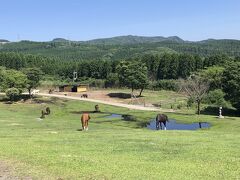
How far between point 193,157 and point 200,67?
125 m

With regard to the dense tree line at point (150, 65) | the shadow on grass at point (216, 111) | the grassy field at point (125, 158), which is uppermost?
the dense tree line at point (150, 65)

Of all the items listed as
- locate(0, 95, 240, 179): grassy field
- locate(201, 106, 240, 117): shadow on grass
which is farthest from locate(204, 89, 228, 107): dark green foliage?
locate(0, 95, 240, 179): grassy field

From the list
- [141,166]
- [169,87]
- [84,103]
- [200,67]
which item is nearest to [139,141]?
[141,166]

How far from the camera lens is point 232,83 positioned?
2633 inches

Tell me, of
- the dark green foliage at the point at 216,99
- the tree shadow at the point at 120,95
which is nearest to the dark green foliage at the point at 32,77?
the tree shadow at the point at 120,95

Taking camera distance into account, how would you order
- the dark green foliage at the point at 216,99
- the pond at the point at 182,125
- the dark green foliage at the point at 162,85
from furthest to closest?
1. the dark green foliage at the point at 162,85
2. the dark green foliage at the point at 216,99
3. the pond at the point at 182,125

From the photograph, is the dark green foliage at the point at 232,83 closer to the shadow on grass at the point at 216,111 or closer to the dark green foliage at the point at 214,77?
the shadow on grass at the point at 216,111

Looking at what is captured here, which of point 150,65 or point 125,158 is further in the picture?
point 150,65

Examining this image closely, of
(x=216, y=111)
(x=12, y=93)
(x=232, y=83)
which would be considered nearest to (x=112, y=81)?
(x=12, y=93)

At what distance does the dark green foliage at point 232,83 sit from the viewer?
2608 inches

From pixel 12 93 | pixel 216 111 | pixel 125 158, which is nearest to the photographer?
pixel 125 158

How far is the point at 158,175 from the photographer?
13.7 meters

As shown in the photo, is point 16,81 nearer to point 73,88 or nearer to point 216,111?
point 73,88

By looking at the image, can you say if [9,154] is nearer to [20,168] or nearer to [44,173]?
[20,168]
